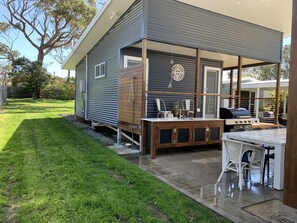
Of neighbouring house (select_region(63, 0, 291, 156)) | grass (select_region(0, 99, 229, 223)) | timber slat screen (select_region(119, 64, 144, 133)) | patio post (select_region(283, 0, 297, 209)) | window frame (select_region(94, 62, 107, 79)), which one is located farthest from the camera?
window frame (select_region(94, 62, 107, 79))

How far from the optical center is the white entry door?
982 centimetres

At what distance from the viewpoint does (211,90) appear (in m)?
10.0

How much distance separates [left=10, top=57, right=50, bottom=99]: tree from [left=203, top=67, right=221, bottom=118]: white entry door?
19792mm

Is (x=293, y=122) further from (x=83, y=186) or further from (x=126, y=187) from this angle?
(x=83, y=186)

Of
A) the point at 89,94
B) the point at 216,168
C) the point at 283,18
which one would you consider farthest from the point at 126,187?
the point at 89,94

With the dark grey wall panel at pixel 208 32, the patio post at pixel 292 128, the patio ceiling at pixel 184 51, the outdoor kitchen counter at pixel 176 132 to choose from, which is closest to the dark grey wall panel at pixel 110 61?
the dark grey wall panel at pixel 208 32

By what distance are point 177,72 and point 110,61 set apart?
8.02 ft

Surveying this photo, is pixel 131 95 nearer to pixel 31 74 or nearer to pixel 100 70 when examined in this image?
pixel 100 70

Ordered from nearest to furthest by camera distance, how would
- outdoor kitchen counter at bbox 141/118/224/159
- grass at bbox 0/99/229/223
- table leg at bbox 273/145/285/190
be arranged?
grass at bbox 0/99/229/223
table leg at bbox 273/145/285/190
outdoor kitchen counter at bbox 141/118/224/159

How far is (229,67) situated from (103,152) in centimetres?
808

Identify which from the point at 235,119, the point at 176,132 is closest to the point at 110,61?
the point at 176,132

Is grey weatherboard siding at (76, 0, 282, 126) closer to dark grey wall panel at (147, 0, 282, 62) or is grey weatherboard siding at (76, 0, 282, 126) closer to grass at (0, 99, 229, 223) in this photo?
dark grey wall panel at (147, 0, 282, 62)

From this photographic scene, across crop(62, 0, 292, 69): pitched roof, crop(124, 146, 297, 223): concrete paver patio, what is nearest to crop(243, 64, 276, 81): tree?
crop(62, 0, 292, 69): pitched roof

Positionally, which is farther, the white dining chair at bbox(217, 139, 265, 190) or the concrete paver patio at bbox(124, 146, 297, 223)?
the white dining chair at bbox(217, 139, 265, 190)
